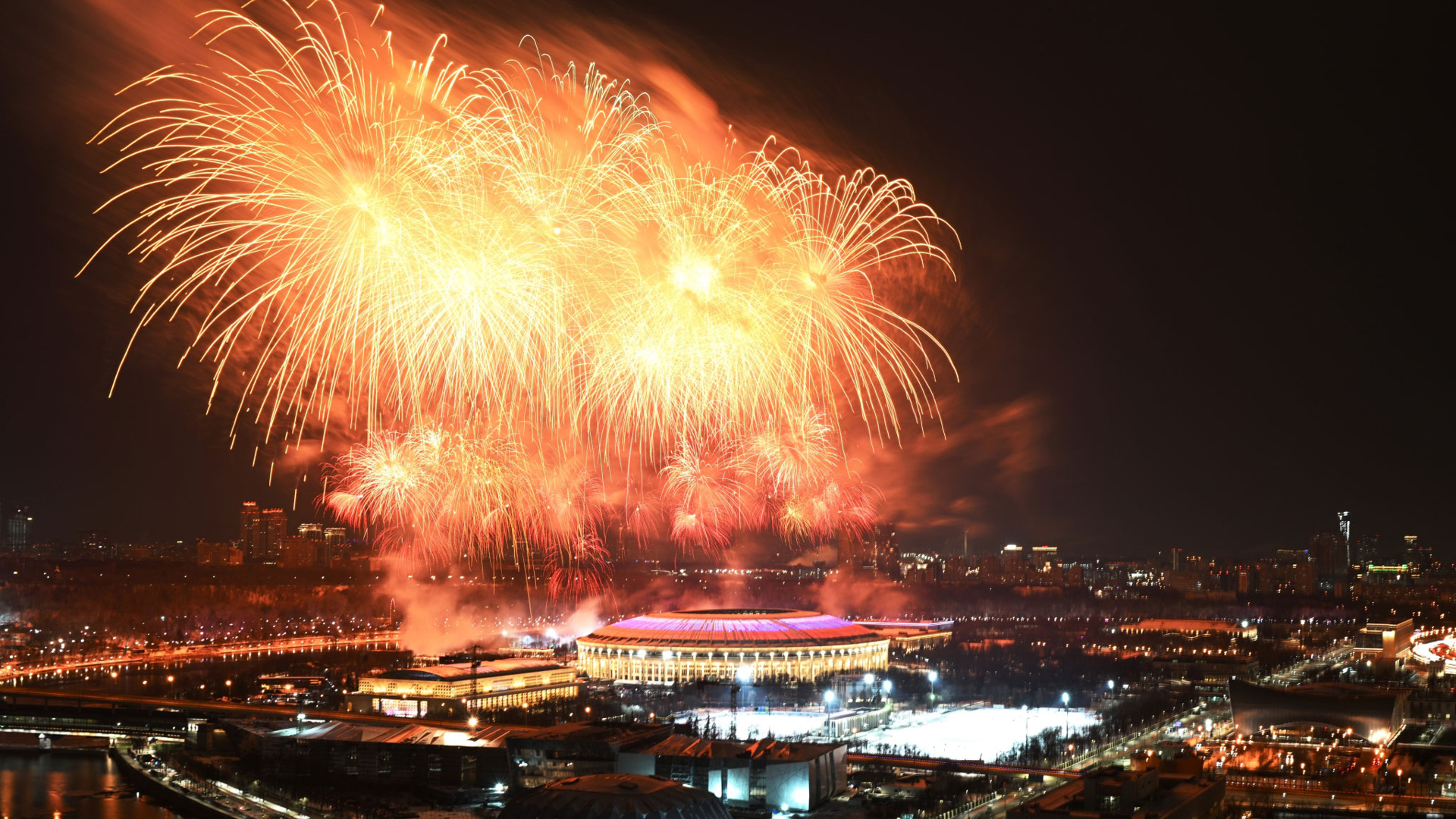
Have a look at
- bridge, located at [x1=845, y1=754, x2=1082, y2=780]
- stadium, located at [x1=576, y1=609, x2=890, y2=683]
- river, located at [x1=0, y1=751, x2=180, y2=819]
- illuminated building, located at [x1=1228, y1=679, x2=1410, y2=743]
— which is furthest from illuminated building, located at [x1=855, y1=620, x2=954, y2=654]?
river, located at [x1=0, y1=751, x2=180, y2=819]

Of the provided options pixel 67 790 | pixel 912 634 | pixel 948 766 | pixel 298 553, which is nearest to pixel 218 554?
pixel 298 553

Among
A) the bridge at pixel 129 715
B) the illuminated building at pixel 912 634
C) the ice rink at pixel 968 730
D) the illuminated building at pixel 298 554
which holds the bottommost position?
the ice rink at pixel 968 730

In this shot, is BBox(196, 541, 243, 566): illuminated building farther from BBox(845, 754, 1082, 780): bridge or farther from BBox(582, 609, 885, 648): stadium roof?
BBox(845, 754, 1082, 780): bridge

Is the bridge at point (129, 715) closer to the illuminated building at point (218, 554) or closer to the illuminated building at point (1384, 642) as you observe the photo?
the illuminated building at point (1384, 642)

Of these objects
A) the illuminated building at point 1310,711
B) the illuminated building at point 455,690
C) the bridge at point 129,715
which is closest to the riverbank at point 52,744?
the bridge at point 129,715

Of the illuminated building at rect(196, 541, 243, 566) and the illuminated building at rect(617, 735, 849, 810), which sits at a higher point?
the illuminated building at rect(196, 541, 243, 566)

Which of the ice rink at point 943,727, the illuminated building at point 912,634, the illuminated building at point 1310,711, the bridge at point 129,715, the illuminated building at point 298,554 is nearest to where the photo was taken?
the ice rink at point 943,727
